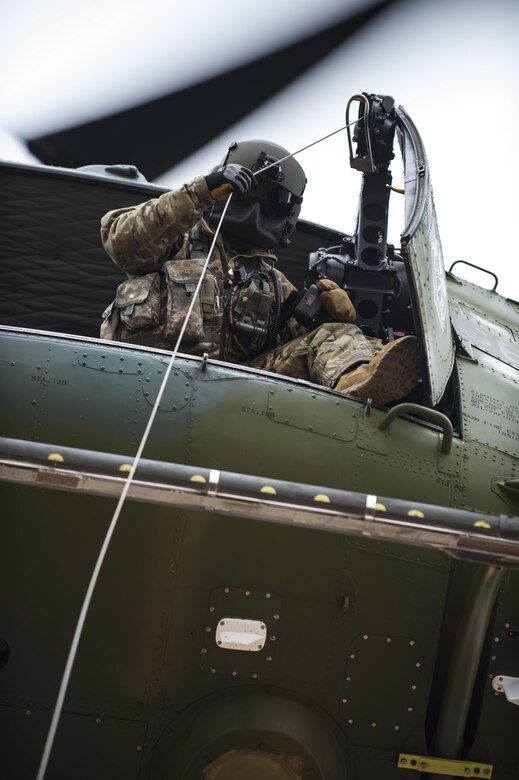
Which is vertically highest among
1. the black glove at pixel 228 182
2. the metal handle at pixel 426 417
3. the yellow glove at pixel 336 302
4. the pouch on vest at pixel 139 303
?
the black glove at pixel 228 182

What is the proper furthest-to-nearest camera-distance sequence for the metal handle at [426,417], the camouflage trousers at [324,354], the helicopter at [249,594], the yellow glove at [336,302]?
1. the yellow glove at [336,302]
2. the camouflage trousers at [324,354]
3. the metal handle at [426,417]
4. the helicopter at [249,594]

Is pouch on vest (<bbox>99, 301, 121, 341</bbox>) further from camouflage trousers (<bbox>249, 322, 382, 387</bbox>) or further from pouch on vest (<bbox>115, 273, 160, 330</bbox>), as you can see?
camouflage trousers (<bbox>249, 322, 382, 387</bbox>)

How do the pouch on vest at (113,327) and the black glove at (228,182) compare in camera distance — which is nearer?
the black glove at (228,182)

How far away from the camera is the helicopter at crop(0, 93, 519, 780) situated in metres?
2.77

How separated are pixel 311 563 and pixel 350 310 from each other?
135cm

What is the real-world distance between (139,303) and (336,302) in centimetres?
86

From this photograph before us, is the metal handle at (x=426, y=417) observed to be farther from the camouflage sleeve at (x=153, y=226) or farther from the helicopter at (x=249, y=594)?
the camouflage sleeve at (x=153, y=226)

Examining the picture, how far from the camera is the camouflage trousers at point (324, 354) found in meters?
3.44

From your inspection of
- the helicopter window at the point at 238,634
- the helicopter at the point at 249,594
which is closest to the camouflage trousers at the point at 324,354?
the helicopter at the point at 249,594

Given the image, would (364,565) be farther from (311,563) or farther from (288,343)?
(288,343)

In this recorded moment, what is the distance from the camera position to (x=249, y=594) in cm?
286

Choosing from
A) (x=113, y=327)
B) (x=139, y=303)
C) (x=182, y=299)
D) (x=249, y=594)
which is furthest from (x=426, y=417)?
(x=113, y=327)

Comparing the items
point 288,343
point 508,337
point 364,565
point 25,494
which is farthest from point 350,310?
point 25,494

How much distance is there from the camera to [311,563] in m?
2.90
